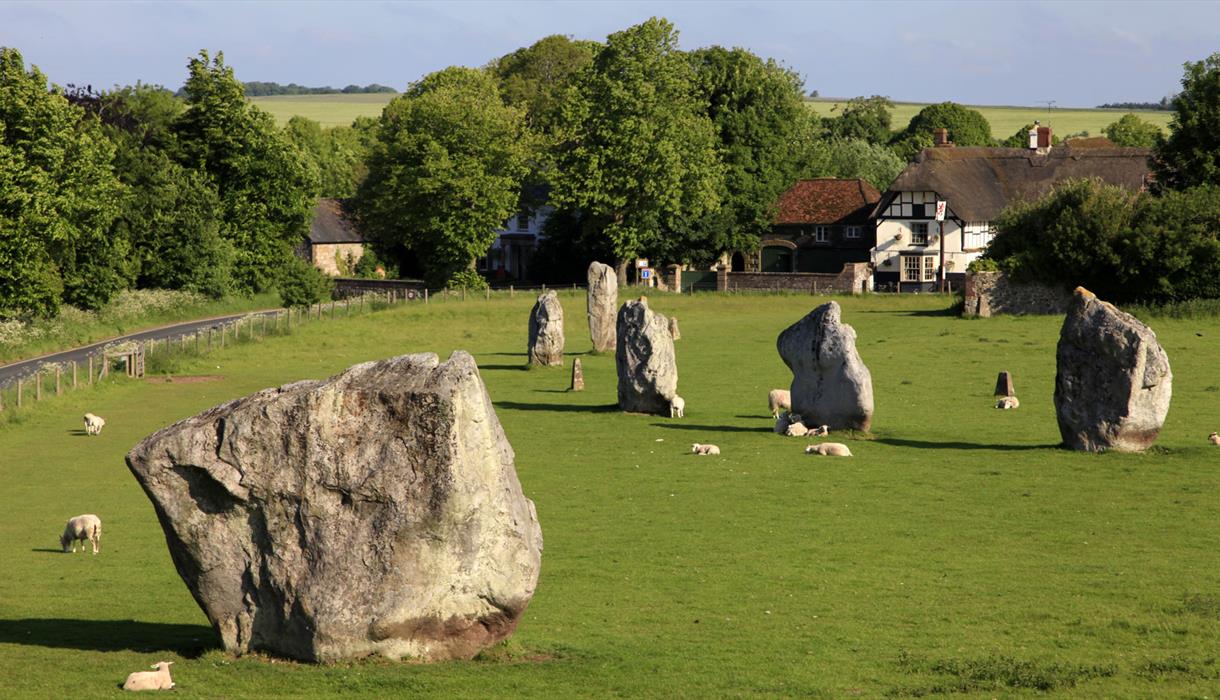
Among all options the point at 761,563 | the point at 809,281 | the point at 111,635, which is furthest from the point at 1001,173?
the point at 111,635

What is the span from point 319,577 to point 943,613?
350 inches

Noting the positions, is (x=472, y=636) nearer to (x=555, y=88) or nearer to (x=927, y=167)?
(x=927, y=167)

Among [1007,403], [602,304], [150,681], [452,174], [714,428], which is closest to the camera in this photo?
[150,681]

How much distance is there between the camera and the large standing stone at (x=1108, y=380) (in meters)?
34.4

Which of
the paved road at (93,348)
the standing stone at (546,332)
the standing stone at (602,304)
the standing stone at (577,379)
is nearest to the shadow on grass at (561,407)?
the standing stone at (577,379)

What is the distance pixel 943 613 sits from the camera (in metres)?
21.4

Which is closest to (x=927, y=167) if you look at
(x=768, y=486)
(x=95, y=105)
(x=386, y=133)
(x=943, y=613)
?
(x=386, y=133)

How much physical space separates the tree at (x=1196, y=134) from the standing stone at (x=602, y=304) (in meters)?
36.1

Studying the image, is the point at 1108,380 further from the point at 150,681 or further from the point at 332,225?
the point at 332,225

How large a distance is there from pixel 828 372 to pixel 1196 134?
51885 mm

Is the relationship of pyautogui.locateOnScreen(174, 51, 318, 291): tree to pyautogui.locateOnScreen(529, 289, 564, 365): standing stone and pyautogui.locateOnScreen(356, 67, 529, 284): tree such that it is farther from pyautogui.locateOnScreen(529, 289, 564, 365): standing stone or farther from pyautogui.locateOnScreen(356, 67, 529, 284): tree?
pyautogui.locateOnScreen(529, 289, 564, 365): standing stone

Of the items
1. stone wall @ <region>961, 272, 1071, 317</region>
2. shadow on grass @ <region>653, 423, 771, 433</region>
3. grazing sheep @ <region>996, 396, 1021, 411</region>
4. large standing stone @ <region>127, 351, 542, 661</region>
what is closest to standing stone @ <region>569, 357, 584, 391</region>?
shadow on grass @ <region>653, 423, 771, 433</region>

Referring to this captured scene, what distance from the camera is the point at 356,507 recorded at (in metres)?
18.4

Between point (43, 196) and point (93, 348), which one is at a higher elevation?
point (43, 196)
